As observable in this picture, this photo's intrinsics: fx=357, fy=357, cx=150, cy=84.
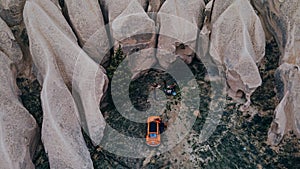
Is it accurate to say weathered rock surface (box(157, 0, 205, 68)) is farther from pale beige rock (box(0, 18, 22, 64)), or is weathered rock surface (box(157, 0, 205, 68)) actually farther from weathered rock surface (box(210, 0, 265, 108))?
pale beige rock (box(0, 18, 22, 64))

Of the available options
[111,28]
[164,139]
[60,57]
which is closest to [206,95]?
[164,139]

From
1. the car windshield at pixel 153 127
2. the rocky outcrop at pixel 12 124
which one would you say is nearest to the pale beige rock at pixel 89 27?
the rocky outcrop at pixel 12 124

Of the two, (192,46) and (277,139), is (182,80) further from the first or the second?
(277,139)

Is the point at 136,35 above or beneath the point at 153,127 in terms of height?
above

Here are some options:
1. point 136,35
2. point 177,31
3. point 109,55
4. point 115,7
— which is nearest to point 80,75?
point 109,55

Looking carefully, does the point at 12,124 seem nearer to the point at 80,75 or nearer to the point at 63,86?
the point at 63,86

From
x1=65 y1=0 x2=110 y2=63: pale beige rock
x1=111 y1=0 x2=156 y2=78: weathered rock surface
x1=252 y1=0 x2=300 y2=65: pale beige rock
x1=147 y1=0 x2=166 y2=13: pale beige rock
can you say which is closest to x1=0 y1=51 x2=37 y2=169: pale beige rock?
x1=65 y1=0 x2=110 y2=63: pale beige rock
